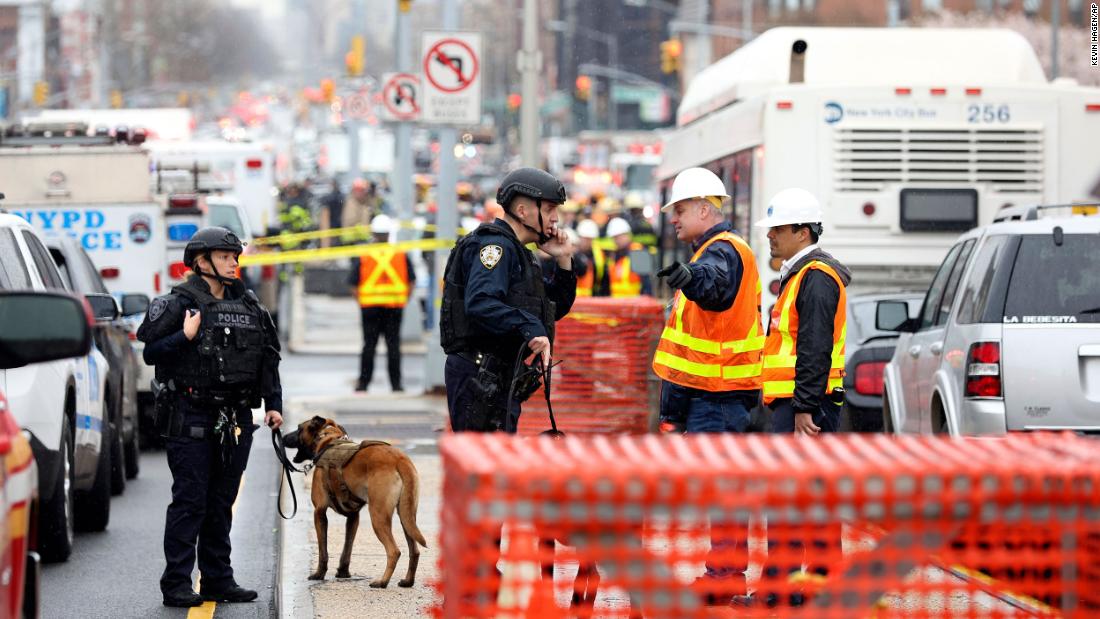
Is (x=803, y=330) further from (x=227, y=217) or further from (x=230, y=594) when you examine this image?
(x=227, y=217)

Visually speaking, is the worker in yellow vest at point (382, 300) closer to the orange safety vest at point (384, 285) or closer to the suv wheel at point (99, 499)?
the orange safety vest at point (384, 285)

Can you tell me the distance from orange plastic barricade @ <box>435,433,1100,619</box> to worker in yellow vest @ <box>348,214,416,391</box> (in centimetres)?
1539

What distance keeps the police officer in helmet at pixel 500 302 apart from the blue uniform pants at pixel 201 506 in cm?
128

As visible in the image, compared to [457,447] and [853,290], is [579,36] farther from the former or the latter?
[457,447]

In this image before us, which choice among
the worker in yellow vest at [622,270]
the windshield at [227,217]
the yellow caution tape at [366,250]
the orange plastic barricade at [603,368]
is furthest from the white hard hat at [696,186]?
the windshield at [227,217]

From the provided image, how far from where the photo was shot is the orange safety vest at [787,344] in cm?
825

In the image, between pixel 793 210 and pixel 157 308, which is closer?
pixel 793 210

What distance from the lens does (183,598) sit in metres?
8.77

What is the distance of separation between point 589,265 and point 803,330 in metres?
11.0

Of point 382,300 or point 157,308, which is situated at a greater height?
point 157,308

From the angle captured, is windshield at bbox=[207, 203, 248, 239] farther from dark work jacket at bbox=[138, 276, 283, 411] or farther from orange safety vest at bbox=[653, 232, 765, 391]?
orange safety vest at bbox=[653, 232, 765, 391]

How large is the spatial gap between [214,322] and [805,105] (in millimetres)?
7264

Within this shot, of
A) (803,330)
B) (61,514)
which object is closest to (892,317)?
(803,330)

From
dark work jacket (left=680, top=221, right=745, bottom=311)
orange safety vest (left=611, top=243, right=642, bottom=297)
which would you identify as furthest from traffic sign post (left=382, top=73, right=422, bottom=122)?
dark work jacket (left=680, top=221, right=745, bottom=311)
